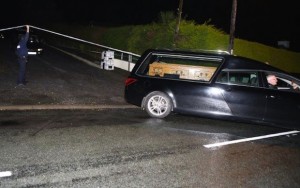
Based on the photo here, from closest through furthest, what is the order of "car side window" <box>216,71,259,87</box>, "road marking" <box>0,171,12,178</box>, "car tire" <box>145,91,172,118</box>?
"road marking" <box>0,171,12,178</box>
"car side window" <box>216,71,259,87</box>
"car tire" <box>145,91,172,118</box>

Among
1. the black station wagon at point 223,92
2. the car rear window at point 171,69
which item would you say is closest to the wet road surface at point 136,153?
the black station wagon at point 223,92

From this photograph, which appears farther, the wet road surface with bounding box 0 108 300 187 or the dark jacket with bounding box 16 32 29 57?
the dark jacket with bounding box 16 32 29 57

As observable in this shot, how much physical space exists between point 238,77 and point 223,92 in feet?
1.71

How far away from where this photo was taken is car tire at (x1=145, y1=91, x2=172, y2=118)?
9.06 m

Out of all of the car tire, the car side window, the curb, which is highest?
the car side window

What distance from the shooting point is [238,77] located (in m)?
8.60

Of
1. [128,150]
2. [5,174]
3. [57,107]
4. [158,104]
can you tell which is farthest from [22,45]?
[5,174]

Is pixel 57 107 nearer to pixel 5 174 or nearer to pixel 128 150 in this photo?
pixel 128 150

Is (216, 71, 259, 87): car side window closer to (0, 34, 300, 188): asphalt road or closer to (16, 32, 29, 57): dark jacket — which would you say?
(0, 34, 300, 188): asphalt road

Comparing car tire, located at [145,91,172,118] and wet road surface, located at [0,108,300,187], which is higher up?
car tire, located at [145,91,172,118]

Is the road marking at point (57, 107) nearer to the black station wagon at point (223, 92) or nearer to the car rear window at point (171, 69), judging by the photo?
the black station wagon at point (223, 92)

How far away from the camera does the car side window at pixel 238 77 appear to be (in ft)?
27.9

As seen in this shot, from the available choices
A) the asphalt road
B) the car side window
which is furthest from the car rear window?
the asphalt road

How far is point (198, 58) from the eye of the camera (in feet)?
29.5
